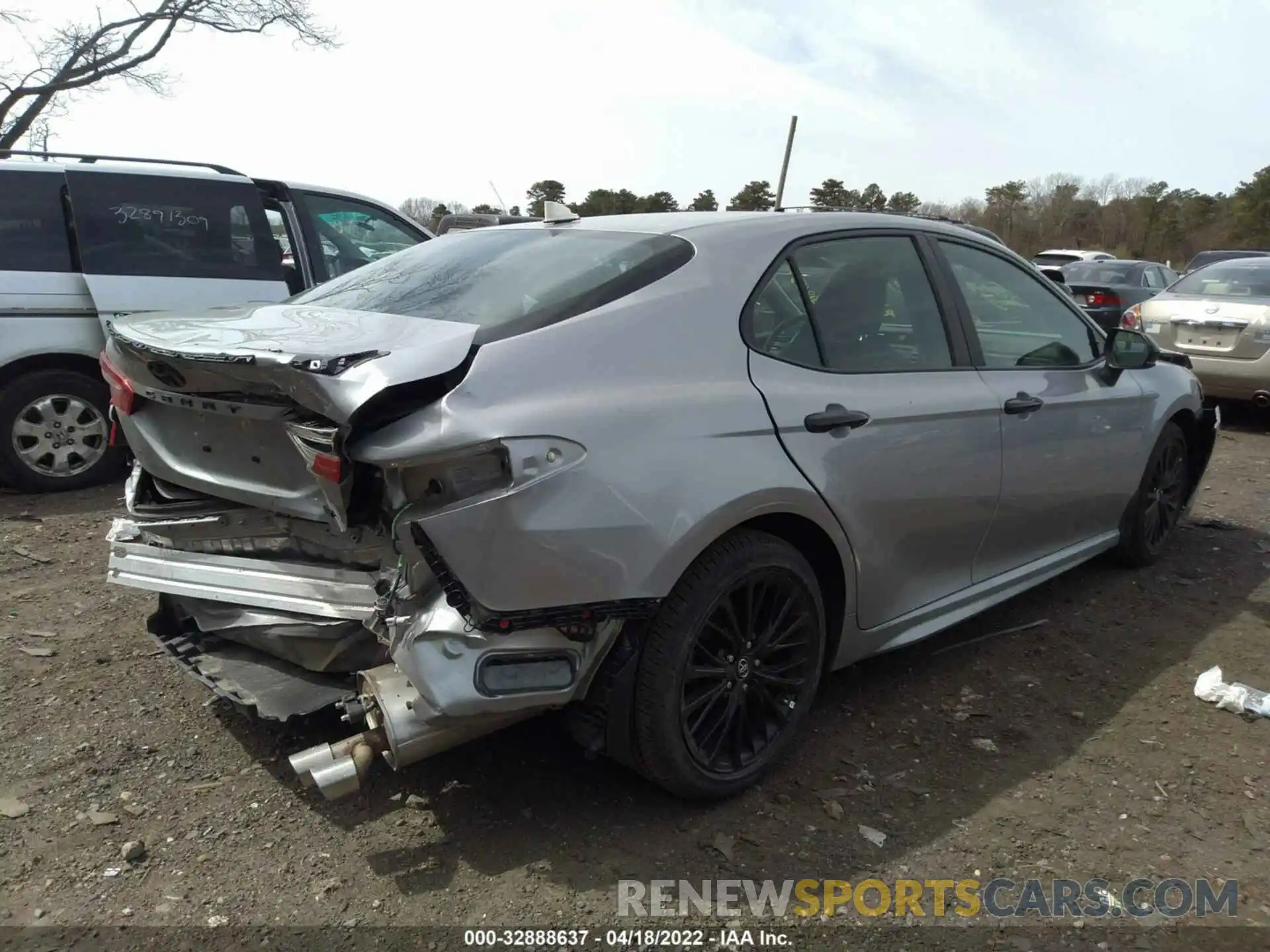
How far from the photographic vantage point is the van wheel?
19.1ft

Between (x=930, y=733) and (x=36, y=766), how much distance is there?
2848 millimetres

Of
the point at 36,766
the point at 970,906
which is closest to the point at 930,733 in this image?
the point at 970,906

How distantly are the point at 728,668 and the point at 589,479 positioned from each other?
78 centimetres

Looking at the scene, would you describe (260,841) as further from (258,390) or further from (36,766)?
(258,390)

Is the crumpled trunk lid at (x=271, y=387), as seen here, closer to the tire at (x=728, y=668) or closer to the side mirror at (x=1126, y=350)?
the tire at (x=728, y=668)

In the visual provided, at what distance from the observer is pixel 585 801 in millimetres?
2824

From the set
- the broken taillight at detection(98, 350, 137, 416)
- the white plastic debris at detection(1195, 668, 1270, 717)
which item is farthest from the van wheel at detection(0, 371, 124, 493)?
the white plastic debris at detection(1195, 668, 1270, 717)

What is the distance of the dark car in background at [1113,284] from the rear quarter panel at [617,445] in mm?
11789

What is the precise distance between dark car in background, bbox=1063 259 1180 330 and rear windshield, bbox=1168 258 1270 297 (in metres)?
3.21

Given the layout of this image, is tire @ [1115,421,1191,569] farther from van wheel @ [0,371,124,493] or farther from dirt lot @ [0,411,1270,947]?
van wheel @ [0,371,124,493]

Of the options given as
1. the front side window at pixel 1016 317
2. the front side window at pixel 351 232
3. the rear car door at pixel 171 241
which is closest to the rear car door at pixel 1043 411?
the front side window at pixel 1016 317

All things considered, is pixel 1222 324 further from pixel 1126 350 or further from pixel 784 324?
pixel 784 324

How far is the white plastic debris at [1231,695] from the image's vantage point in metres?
3.44

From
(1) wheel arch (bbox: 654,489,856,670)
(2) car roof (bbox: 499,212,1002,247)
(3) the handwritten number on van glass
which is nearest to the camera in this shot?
(1) wheel arch (bbox: 654,489,856,670)
